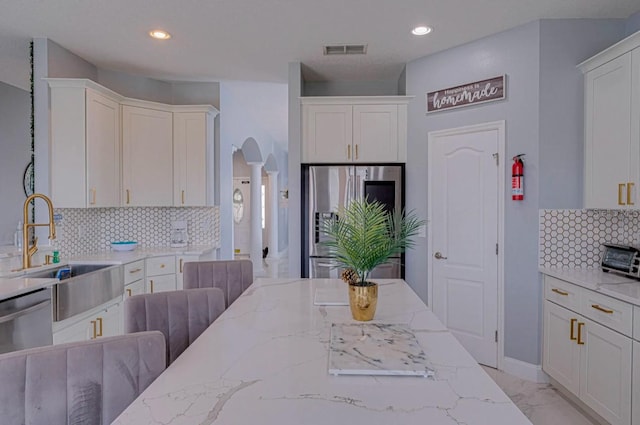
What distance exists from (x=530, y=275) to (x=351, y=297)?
6.91 ft

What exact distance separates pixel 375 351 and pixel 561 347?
214 centimetres

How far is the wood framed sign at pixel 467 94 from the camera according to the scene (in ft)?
10.5

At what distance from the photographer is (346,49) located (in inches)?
140

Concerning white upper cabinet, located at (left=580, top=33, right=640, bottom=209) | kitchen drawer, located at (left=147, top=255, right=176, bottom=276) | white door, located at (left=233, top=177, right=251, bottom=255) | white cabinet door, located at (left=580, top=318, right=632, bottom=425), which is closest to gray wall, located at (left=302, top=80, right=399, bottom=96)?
white upper cabinet, located at (left=580, top=33, right=640, bottom=209)

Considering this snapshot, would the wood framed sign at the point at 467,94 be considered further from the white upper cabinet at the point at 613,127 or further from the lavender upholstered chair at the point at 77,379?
the lavender upholstered chair at the point at 77,379

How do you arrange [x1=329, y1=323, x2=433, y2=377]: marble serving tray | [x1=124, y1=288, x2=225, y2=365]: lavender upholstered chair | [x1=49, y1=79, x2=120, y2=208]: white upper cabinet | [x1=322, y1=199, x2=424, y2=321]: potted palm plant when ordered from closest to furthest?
[x1=329, y1=323, x2=433, y2=377]: marble serving tray → [x1=322, y1=199, x2=424, y2=321]: potted palm plant → [x1=124, y1=288, x2=225, y2=365]: lavender upholstered chair → [x1=49, y1=79, x2=120, y2=208]: white upper cabinet

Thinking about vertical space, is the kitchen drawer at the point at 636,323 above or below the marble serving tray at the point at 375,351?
below

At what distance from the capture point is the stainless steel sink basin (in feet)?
8.68

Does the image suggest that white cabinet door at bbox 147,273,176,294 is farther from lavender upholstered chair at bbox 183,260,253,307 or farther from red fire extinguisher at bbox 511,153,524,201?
red fire extinguisher at bbox 511,153,524,201

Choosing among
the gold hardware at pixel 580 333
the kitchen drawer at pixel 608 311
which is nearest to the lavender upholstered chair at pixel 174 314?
the kitchen drawer at pixel 608 311

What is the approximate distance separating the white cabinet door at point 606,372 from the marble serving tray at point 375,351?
1.49 meters

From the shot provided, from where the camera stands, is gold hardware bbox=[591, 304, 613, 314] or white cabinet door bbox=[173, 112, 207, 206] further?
white cabinet door bbox=[173, 112, 207, 206]

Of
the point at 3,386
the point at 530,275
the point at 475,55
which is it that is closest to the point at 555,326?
the point at 530,275

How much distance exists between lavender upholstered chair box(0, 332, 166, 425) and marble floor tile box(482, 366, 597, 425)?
2439 mm
